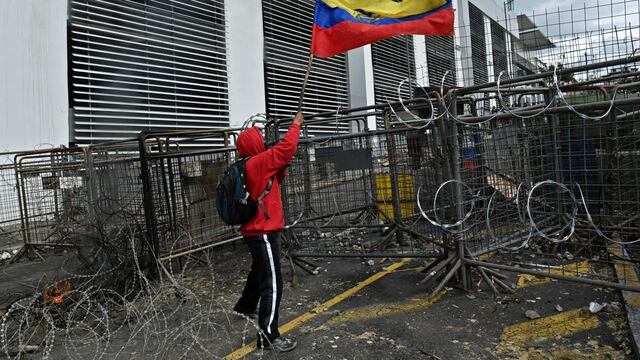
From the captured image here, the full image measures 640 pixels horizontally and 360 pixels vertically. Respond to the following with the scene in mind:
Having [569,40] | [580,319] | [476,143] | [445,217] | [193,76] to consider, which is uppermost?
[193,76]

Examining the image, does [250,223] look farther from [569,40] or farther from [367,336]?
[569,40]

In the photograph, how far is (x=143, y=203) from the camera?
5488mm

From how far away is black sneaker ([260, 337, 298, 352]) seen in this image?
11.9 feet

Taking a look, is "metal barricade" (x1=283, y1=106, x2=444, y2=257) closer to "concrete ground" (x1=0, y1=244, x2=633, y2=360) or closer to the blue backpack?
"concrete ground" (x1=0, y1=244, x2=633, y2=360)

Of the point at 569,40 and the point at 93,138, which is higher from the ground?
the point at 569,40

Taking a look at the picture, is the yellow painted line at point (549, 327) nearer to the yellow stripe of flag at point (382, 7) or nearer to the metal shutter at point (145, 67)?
the yellow stripe of flag at point (382, 7)

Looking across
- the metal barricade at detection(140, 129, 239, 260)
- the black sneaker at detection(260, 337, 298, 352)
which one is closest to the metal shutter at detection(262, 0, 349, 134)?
the metal barricade at detection(140, 129, 239, 260)

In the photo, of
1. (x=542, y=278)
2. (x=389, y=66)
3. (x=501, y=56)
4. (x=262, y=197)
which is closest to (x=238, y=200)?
(x=262, y=197)

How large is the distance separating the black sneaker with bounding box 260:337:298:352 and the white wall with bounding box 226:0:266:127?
304 inches

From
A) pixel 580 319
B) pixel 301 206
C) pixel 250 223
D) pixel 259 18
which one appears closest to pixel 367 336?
pixel 250 223

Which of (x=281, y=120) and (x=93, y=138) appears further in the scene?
(x=93, y=138)

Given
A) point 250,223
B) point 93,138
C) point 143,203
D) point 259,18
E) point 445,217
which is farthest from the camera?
point 259,18

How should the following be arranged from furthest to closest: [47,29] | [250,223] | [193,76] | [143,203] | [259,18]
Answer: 1. [259,18]
2. [193,76]
3. [47,29]
4. [143,203]
5. [250,223]

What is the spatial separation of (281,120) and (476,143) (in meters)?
2.38
